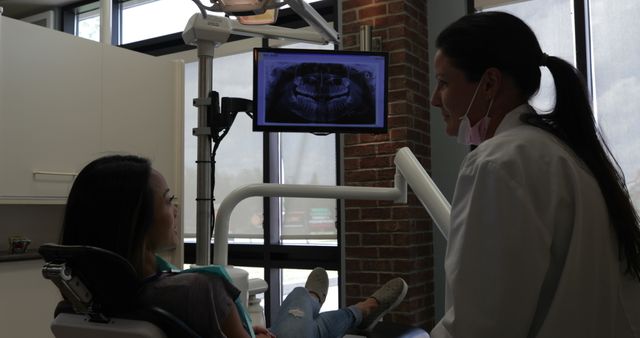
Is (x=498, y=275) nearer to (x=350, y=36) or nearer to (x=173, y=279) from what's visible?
(x=173, y=279)

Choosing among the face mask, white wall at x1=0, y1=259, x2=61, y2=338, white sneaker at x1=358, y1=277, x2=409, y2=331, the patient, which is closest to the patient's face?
the patient

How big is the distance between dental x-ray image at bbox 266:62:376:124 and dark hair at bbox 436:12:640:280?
855mm

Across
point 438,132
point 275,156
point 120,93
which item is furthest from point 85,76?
point 438,132

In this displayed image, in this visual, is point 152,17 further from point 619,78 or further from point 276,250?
point 619,78

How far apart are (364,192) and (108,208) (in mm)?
717

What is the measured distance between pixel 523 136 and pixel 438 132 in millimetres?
2589

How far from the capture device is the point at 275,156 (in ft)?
13.5

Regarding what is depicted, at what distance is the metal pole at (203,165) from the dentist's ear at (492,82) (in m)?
0.91

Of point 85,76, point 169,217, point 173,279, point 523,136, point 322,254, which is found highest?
point 85,76

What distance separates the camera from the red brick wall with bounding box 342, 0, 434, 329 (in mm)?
3266

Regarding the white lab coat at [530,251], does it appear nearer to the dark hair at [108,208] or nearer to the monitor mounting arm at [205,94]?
the dark hair at [108,208]

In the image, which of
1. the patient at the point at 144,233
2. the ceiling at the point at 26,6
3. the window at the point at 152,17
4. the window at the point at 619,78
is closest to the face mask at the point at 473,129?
the patient at the point at 144,233

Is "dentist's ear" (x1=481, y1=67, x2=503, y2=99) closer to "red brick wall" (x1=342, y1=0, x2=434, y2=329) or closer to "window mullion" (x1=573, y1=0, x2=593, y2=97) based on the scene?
"red brick wall" (x1=342, y1=0, x2=434, y2=329)

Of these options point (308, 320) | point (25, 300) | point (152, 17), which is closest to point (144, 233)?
point (308, 320)
